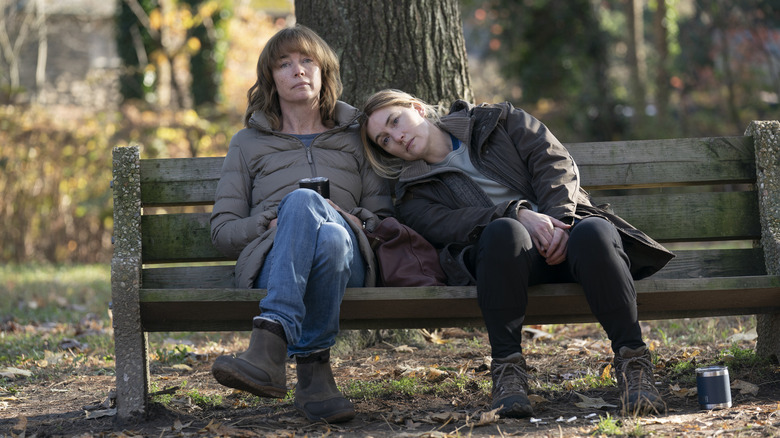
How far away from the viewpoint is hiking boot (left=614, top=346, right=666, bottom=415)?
9.57 ft

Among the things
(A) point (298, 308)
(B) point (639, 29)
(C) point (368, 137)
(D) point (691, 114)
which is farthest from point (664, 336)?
(D) point (691, 114)

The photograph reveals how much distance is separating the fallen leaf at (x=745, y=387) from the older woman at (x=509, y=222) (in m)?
0.57

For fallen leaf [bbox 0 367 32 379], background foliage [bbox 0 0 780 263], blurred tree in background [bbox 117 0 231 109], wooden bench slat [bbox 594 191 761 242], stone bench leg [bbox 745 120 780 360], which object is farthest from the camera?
blurred tree in background [bbox 117 0 231 109]

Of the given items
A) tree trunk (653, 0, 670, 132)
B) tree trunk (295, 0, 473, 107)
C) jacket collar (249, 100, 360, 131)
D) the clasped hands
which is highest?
tree trunk (653, 0, 670, 132)

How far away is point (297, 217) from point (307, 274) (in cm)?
Result: 22

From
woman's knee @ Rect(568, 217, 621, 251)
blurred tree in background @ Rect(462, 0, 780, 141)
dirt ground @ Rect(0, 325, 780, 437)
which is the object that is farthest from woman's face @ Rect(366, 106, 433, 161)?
blurred tree in background @ Rect(462, 0, 780, 141)

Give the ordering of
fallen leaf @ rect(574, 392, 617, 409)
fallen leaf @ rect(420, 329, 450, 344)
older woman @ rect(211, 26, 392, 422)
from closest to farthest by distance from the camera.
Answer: older woman @ rect(211, 26, 392, 422) → fallen leaf @ rect(574, 392, 617, 409) → fallen leaf @ rect(420, 329, 450, 344)

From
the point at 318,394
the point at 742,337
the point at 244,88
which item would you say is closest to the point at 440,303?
the point at 318,394

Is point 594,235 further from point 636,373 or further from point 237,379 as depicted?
point 237,379

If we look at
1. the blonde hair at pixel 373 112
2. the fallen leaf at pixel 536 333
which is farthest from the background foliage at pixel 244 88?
the blonde hair at pixel 373 112

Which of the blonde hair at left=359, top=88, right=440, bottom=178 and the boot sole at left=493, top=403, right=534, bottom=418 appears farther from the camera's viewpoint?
the blonde hair at left=359, top=88, right=440, bottom=178

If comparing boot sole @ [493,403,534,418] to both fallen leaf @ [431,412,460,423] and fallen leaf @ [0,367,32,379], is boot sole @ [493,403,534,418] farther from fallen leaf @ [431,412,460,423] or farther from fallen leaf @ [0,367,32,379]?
fallen leaf @ [0,367,32,379]

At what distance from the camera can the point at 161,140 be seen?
9.70 meters

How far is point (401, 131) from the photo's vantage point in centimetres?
358
